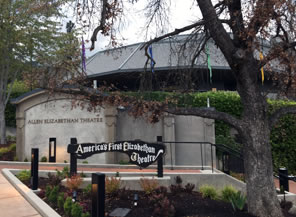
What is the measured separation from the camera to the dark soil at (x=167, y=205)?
5461 millimetres

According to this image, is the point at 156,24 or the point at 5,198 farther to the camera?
the point at 156,24

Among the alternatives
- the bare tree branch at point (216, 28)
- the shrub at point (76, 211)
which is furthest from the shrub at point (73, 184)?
the bare tree branch at point (216, 28)

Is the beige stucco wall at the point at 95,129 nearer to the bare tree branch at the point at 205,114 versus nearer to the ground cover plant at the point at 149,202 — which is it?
the ground cover plant at the point at 149,202

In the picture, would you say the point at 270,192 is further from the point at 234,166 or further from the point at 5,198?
the point at 234,166

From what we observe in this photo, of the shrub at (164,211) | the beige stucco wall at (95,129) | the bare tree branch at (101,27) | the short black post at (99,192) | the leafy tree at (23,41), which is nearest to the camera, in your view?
the short black post at (99,192)

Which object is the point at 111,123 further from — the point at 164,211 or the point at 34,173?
the point at 164,211

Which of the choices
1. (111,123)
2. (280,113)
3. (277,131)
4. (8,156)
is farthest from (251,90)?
(8,156)

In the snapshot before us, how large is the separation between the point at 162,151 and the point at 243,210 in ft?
8.19

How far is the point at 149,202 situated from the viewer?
5.96 metres

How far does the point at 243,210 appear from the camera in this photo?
608cm

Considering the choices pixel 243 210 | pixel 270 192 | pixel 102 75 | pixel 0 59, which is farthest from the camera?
pixel 102 75

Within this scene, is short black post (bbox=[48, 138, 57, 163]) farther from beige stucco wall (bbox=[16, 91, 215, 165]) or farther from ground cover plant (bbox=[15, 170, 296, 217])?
ground cover plant (bbox=[15, 170, 296, 217])

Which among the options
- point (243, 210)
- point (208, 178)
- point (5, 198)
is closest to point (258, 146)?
point (243, 210)

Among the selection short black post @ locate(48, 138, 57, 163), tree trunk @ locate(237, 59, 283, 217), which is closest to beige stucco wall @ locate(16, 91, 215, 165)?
short black post @ locate(48, 138, 57, 163)
